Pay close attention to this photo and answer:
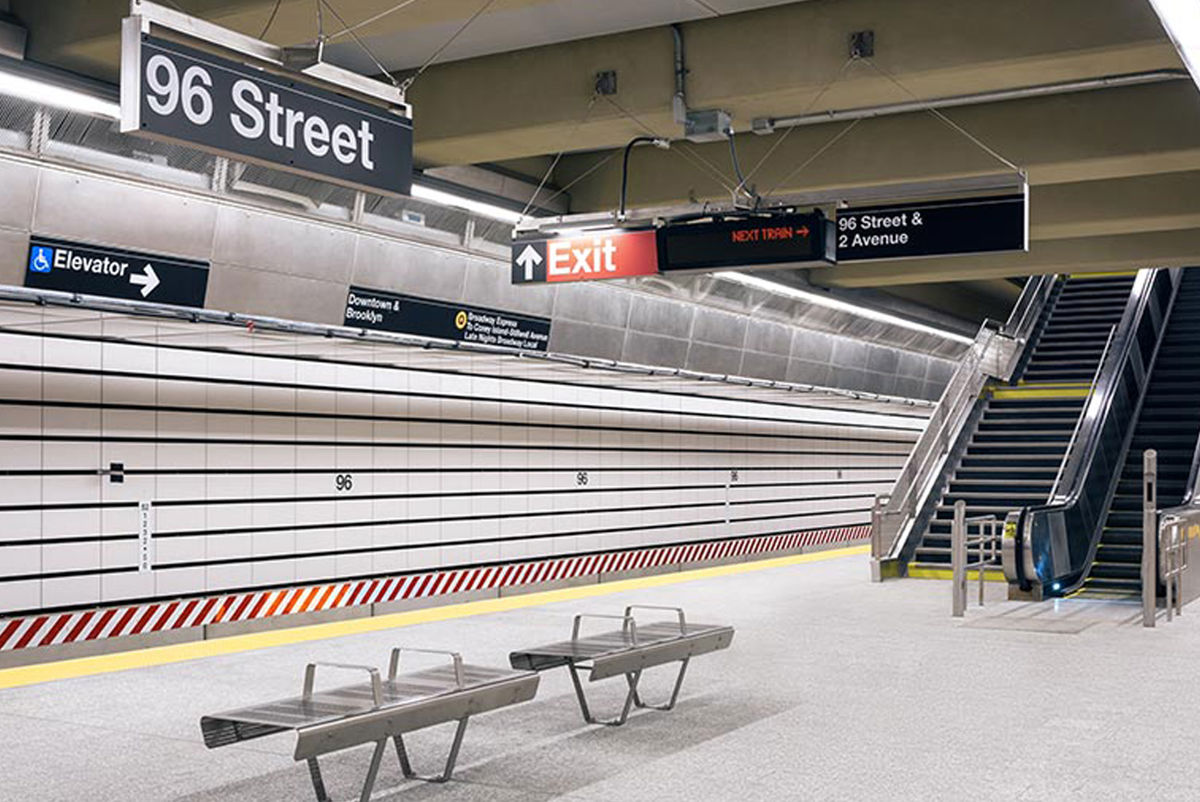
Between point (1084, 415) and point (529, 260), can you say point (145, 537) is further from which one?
point (1084, 415)

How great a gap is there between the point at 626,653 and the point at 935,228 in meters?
4.07

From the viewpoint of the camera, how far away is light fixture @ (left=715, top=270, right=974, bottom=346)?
1627 cm

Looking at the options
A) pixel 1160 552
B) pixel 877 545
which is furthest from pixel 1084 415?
pixel 1160 552

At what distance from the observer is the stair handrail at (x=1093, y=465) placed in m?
12.9

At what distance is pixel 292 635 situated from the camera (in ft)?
36.7

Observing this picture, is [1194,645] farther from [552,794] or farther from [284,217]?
[284,217]

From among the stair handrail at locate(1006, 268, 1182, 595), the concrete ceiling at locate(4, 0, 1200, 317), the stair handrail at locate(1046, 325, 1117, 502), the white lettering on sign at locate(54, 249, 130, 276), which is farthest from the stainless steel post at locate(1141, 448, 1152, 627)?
the white lettering on sign at locate(54, 249, 130, 276)

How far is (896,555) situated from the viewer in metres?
15.8

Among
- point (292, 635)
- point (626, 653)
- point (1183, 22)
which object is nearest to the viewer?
point (1183, 22)

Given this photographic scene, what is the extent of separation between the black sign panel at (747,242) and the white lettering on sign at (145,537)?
15.3 feet

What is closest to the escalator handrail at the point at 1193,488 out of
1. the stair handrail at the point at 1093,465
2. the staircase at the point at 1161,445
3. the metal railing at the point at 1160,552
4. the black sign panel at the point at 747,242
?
the staircase at the point at 1161,445

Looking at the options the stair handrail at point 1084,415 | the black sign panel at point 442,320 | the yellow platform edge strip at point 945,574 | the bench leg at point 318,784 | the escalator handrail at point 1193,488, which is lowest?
the yellow platform edge strip at point 945,574

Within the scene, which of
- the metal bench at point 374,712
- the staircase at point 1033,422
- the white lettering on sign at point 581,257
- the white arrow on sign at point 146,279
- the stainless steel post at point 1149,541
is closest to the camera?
the metal bench at point 374,712

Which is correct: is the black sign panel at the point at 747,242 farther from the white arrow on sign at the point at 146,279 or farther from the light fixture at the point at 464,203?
the white arrow on sign at the point at 146,279
